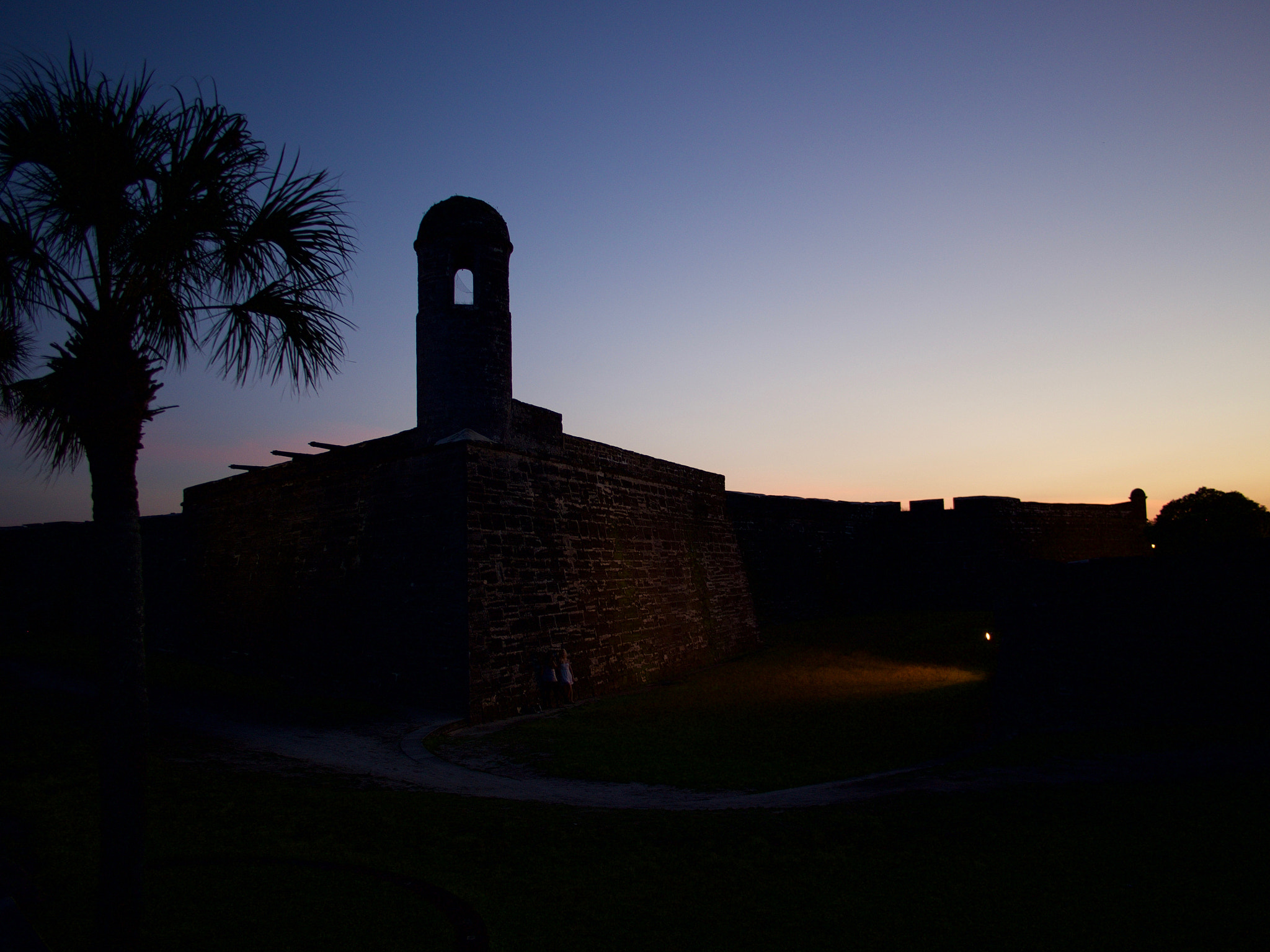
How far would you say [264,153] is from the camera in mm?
3967

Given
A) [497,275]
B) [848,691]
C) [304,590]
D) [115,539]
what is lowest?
[848,691]

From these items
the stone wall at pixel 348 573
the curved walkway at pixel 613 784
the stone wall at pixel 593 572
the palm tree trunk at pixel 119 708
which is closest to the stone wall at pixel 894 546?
the stone wall at pixel 593 572

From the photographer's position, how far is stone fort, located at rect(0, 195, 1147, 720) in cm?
1208

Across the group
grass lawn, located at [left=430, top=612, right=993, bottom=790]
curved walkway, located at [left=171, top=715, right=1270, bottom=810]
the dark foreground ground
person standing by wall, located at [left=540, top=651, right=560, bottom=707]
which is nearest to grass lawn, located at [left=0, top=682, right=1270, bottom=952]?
the dark foreground ground

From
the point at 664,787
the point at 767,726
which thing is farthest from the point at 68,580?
the point at 664,787

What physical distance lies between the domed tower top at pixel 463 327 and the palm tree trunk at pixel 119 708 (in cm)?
1085

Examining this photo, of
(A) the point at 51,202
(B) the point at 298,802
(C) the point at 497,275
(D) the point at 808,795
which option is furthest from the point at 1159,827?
(C) the point at 497,275

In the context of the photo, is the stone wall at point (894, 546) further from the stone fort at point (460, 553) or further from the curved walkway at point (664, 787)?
the curved walkway at point (664, 787)

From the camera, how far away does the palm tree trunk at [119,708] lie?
3.19 meters

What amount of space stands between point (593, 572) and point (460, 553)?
12.1 feet

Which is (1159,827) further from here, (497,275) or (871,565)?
(871,565)

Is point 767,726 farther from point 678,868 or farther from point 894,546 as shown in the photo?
point 894,546

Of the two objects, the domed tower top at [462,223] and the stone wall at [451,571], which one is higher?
the domed tower top at [462,223]

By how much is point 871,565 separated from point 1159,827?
24.6 m
